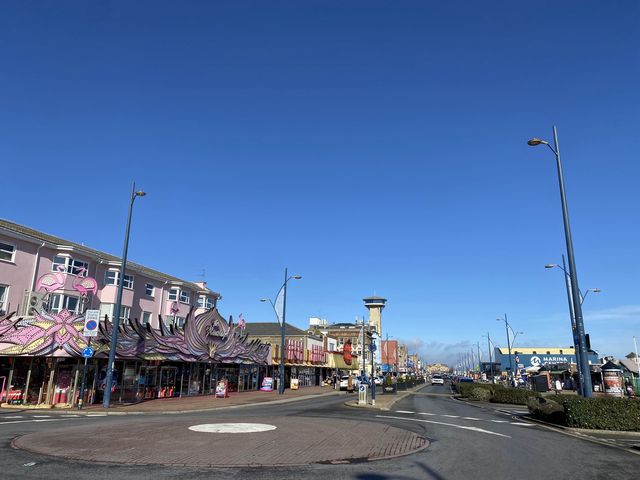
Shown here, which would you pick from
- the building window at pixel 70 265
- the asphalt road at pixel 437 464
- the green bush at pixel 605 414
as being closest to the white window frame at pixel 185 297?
the building window at pixel 70 265

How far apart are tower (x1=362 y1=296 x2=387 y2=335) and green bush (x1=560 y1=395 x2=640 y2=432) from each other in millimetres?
124451

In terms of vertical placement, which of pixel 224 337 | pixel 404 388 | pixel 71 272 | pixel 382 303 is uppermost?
pixel 382 303

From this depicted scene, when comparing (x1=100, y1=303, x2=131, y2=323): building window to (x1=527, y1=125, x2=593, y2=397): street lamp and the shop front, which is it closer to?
the shop front

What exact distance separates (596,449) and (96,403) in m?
26.1

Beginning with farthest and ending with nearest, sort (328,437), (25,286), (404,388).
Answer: (404,388) → (25,286) → (328,437)

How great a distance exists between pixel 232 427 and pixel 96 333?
13528mm

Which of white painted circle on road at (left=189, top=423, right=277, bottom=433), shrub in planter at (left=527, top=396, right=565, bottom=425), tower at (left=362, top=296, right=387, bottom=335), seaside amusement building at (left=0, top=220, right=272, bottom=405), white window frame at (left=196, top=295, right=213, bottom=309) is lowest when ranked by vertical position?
white painted circle on road at (left=189, top=423, right=277, bottom=433)

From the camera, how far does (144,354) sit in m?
32.7

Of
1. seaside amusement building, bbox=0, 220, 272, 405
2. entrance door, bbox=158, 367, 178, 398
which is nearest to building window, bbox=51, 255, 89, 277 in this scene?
seaside amusement building, bbox=0, 220, 272, 405

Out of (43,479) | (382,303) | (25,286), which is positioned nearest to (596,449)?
(43,479)

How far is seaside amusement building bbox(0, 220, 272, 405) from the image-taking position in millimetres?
27656

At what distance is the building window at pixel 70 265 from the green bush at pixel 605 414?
32364 mm

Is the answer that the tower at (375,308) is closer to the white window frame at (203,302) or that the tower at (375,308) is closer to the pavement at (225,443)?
the white window frame at (203,302)

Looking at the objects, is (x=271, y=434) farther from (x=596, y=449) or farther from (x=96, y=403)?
(x=96, y=403)
